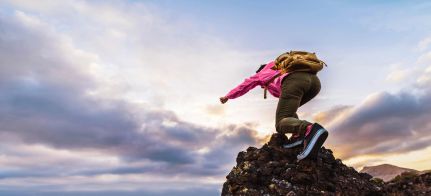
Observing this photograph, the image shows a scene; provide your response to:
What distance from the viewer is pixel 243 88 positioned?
1301 centimetres

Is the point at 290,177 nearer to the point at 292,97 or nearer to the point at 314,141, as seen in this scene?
the point at 314,141

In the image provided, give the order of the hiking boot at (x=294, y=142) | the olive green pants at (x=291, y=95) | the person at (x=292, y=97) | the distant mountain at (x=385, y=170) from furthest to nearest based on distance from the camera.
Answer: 1. the distant mountain at (x=385, y=170)
2. the olive green pants at (x=291, y=95)
3. the hiking boot at (x=294, y=142)
4. the person at (x=292, y=97)

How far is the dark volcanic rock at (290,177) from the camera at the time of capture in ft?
36.3

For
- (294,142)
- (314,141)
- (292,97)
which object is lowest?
(314,141)

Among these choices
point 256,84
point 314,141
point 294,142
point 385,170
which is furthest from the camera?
point 385,170

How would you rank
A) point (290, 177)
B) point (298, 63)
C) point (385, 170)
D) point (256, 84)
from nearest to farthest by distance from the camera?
1. point (290, 177)
2. point (298, 63)
3. point (256, 84)
4. point (385, 170)

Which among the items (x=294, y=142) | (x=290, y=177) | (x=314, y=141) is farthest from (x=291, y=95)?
(x=290, y=177)

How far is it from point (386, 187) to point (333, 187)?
141 cm

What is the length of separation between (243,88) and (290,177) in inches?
116

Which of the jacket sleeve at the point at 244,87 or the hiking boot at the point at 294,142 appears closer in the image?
the hiking boot at the point at 294,142

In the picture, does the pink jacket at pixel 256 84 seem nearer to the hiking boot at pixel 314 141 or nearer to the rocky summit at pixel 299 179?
the rocky summit at pixel 299 179

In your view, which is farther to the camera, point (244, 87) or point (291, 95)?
point (244, 87)

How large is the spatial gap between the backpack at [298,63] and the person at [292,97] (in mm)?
93

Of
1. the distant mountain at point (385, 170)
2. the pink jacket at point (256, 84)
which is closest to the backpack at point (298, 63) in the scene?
the pink jacket at point (256, 84)
